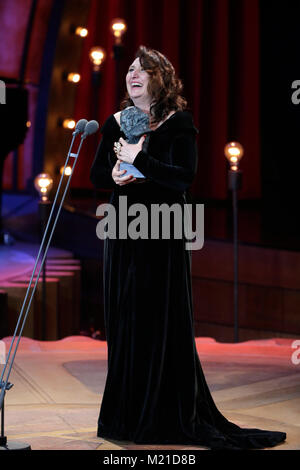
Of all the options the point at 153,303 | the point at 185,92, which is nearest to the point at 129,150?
the point at 153,303

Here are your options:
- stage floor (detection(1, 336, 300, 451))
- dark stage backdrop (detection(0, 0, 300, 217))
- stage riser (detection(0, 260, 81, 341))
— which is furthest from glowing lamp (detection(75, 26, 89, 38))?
stage floor (detection(1, 336, 300, 451))

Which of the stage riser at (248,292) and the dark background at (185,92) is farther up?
the dark background at (185,92)

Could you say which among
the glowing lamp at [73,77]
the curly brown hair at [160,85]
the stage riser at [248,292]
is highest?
the glowing lamp at [73,77]

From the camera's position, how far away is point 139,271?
287cm

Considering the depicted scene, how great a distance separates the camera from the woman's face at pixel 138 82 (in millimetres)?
2820

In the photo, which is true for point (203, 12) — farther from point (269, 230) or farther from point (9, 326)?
point (9, 326)

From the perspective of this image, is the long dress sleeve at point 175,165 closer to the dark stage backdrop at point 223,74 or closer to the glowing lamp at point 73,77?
the glowing lamp at point 73,77

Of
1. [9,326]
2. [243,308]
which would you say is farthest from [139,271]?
[243,308]

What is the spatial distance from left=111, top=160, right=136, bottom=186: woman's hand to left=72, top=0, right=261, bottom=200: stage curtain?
7.02m

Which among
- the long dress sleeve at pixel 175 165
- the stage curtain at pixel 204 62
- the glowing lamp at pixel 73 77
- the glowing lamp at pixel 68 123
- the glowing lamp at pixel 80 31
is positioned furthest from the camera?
the stage curtain at pixel 204 62

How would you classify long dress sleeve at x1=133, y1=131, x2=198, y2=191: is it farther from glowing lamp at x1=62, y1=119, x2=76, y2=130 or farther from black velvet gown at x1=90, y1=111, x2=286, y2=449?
glowing lamp at x1=62, y1=119, x2=76, y2=130

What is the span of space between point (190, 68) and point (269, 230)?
2947 mm

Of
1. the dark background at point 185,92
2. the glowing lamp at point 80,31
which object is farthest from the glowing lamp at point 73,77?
the glowing lamp at point 80,31

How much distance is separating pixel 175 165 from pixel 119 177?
0.19 meters
